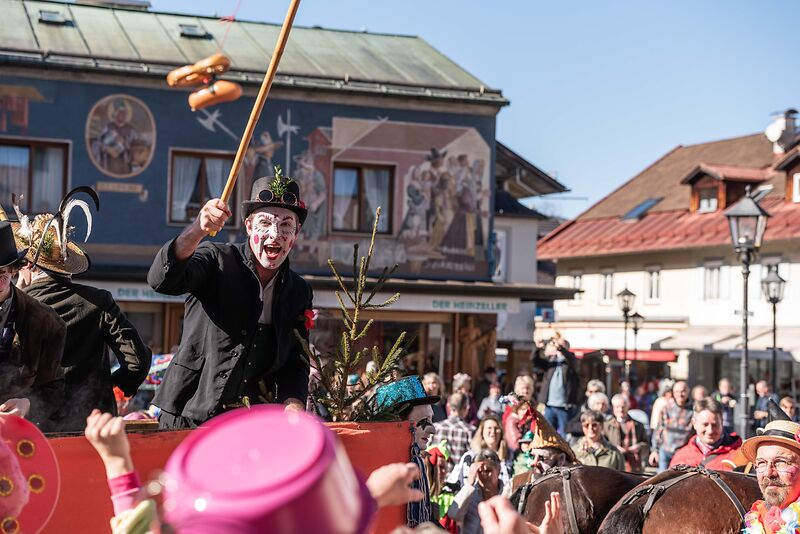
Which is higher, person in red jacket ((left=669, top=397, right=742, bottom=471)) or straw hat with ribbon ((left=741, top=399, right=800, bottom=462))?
straw hat with ribbon ((left=741, top=399, right=800, bottom=462))

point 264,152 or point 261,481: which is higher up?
point 264,152

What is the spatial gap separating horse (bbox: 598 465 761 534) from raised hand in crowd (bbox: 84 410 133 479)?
175 inches

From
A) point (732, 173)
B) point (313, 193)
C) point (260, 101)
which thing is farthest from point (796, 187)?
point (260, 101)

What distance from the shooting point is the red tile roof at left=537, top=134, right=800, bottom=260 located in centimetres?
3828

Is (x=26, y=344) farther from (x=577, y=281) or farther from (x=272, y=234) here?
(x=577, y=281)

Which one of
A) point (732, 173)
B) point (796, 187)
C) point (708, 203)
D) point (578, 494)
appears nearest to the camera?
point (578, 494)

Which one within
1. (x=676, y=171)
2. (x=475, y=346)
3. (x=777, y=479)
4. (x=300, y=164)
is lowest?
(x=475, y=346)

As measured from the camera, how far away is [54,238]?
594 centimetres

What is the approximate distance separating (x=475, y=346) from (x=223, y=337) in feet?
66.4

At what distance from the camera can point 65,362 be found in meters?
6.02

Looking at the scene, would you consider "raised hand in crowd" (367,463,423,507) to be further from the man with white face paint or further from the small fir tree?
the man with white face paint

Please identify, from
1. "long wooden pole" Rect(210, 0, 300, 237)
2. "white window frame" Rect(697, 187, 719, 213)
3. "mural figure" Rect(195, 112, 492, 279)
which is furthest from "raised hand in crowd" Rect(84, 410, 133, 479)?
"white window frame" Rect(697, 187, 719, 213)

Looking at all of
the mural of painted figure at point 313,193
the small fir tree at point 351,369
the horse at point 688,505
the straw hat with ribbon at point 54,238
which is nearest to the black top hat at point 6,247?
the straw hat with ribbon at point 54,238

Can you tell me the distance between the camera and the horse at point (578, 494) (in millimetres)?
7297
